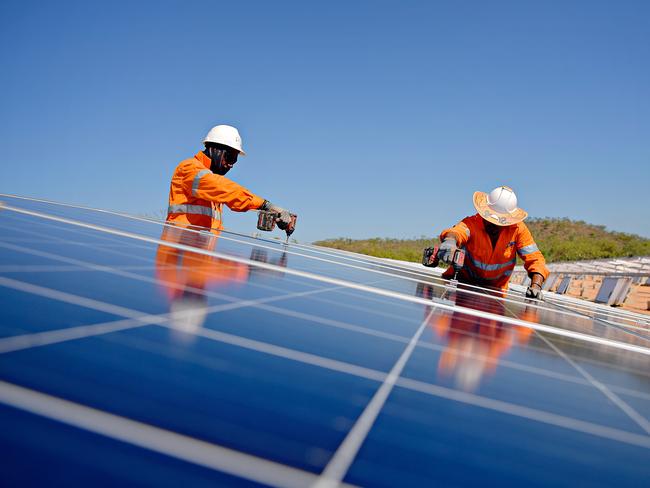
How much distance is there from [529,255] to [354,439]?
830 cm

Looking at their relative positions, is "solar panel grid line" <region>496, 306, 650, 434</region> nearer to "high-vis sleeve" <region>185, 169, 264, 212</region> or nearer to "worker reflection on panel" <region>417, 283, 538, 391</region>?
"worker reflection on panel" <region>417, 283, 538, 391</region>

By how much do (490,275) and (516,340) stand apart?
667cm

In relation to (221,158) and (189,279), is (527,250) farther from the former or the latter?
(189,279)

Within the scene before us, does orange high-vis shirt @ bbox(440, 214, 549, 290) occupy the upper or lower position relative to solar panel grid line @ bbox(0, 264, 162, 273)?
upper

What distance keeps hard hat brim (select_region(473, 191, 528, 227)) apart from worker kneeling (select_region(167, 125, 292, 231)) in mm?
3532

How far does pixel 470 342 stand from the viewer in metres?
2.48

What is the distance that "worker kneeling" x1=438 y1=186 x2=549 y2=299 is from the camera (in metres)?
8.38

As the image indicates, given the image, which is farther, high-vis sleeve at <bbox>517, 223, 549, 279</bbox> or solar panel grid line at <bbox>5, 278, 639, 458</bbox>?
high-vis sleeve at <bbox>517, 223, 549, 279</bbox>

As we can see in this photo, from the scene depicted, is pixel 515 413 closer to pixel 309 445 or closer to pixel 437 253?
pixel 309 445

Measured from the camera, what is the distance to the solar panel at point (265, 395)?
0.76 metres

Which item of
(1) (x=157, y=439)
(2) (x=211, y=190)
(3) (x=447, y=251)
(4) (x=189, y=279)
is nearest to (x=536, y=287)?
(3) (x=447, y=251)

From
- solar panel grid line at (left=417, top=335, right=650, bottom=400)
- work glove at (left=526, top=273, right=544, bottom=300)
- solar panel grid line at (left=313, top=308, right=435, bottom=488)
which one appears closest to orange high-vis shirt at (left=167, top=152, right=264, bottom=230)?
work glove at (left=526, top=273, right=544, bottom=300)

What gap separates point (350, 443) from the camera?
97cm

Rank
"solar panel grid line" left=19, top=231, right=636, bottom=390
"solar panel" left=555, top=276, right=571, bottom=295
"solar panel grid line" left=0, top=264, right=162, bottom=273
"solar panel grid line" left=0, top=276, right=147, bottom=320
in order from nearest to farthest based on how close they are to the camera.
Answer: "solar panel grid line" left=0, top=276, right=147, bottom=320
"solar panel grid line" left=0, top=264, right=162, bottom=273
"solar panel grid line" left=19, top=231, right=636, bottom=390
"solar panel" left=555, top=276, right=571, bottom=295
